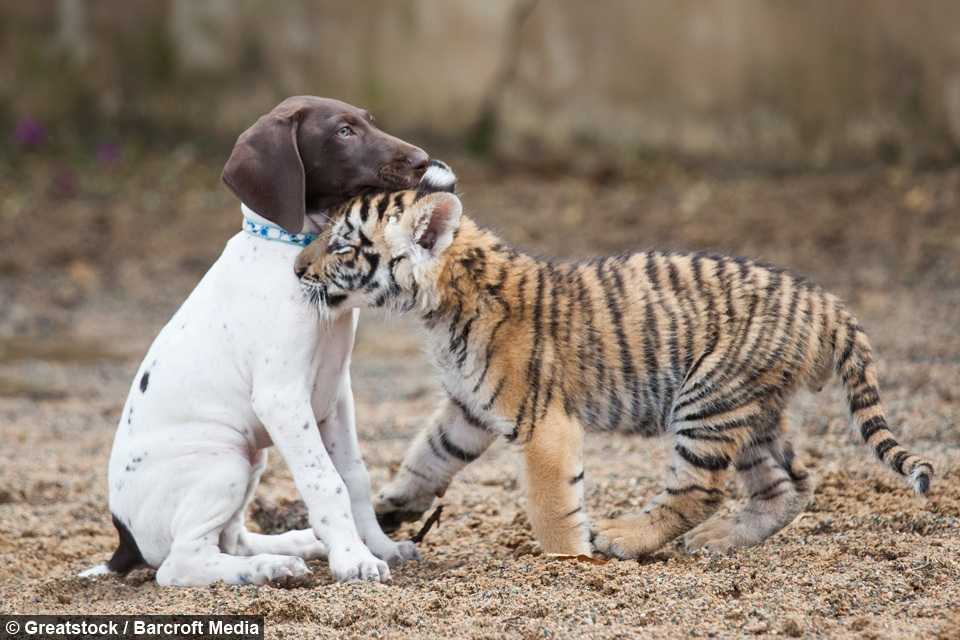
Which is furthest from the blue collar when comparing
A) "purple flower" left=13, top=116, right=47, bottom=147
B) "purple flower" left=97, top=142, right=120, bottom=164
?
"purple flower" left=13, top=116, right=47, bottom=147

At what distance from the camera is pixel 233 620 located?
4297 millimetres

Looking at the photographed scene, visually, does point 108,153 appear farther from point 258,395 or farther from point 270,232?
point 258,395

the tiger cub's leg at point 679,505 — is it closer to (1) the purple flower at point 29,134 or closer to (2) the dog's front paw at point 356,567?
(2) the dog's front paw at point 356,567

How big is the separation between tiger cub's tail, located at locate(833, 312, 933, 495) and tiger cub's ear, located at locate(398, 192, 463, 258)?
55.1 inches

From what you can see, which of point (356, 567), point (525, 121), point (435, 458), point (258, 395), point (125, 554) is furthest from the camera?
point (525, 121)

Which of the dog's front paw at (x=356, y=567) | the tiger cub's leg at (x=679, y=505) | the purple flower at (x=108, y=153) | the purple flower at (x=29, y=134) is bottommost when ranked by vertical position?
the purple flower at (x=108, y=153)

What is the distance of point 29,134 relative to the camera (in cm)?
1343

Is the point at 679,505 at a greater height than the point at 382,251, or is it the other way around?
the point at 382,251

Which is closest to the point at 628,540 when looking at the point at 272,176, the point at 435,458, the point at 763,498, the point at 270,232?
the point at 763,498

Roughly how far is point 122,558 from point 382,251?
1451mm

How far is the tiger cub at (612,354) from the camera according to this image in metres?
4.82

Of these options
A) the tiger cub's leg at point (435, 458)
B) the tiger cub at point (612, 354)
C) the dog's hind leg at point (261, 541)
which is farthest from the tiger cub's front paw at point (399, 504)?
the tiger cub at point (612, 354)

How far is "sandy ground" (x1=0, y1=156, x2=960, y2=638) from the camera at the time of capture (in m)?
4.23

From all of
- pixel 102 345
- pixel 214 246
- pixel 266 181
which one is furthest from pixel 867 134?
pixel 266 181
